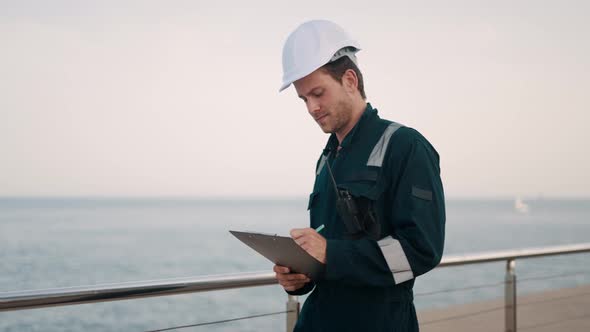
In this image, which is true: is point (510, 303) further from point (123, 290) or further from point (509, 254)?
point (123, 290)

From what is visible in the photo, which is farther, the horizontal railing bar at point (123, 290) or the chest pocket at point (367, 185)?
the horizontal railing bar at point (123, 290)

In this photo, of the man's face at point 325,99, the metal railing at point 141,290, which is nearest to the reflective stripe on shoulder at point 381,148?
the man's face at point 325,99

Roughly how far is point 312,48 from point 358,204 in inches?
15.7

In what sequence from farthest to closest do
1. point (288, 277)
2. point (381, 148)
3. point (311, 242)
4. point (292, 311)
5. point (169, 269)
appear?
point (169, 269) → point (292, 311) → point (288, 277) → point (381, 148) → point (311, 242)

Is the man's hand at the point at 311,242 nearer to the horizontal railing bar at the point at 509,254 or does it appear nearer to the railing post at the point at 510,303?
the horizontal railing bar at the point at 509,254

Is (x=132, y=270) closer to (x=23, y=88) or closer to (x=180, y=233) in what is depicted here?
(x=180, y=233)

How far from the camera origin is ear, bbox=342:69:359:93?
1.52 metres

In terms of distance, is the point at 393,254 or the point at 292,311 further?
the point at 292,311

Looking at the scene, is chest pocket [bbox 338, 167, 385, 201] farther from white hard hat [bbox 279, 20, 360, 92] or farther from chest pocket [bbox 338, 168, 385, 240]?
white hard hat [bbox 279, 20, 360, 92]

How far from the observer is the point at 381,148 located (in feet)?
4.72

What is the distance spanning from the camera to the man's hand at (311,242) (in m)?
1.33

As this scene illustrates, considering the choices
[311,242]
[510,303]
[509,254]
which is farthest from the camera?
[510,303]

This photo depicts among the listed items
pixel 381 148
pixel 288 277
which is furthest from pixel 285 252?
pixel 381 148

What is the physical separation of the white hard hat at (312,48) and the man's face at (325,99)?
0.03 metres
